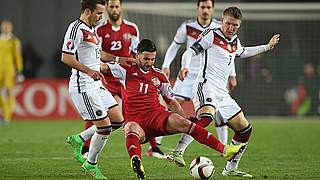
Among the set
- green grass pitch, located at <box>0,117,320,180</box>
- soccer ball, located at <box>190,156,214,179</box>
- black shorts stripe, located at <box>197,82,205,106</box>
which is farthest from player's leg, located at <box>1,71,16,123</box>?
soccer ball, located at <box>190,156,214,179</box>

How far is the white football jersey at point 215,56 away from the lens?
1109cm

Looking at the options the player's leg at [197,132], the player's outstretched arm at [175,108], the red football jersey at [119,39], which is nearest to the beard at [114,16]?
the red football jersey at [119,39]

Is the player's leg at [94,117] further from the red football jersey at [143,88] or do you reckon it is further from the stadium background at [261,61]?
the stadium background at [261,61]

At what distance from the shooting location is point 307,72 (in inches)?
944

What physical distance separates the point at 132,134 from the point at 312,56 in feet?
48.4

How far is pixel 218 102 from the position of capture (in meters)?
11.0

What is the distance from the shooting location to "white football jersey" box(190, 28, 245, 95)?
436 inches

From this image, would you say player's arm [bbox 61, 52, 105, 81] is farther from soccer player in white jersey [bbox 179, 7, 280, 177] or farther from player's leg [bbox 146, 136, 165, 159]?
player's leg [bbox 146, 136, 165, 159]

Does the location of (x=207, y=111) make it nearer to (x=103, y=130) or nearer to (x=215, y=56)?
(x=215, y=56)

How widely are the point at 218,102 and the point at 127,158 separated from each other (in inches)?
98.3

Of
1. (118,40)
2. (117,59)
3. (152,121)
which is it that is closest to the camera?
(152,121)

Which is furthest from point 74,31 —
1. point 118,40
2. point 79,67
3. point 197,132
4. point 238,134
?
point 118,40

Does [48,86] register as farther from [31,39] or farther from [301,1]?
[301,1]

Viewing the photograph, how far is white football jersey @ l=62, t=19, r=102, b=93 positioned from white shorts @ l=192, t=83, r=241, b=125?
1.28 meters
